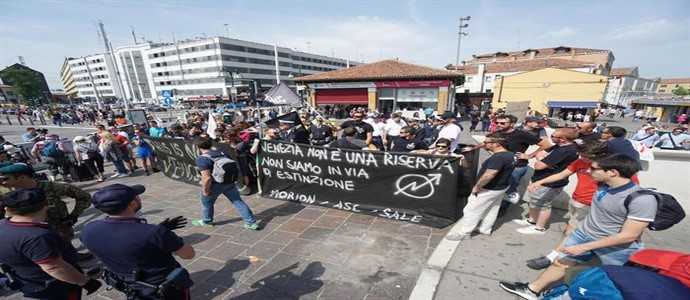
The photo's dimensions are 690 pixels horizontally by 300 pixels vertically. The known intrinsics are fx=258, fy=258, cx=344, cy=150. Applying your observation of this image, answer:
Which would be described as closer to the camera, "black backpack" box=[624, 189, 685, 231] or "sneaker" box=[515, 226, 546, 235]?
"black backpack" box=[624, 189, 685, 231]

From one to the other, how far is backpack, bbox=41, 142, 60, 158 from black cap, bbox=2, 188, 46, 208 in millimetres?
7182

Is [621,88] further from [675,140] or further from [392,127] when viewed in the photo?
[392,127]

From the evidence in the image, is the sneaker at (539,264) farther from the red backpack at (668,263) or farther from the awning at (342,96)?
the awning at (342,96)

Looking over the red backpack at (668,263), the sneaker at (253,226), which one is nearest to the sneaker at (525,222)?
the red backpack at (668,263)

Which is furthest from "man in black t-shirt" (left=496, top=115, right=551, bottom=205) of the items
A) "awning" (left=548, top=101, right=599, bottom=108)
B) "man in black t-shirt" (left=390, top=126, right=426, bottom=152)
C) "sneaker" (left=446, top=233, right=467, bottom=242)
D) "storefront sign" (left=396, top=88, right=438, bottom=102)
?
"awning" (left=548, top=101, right=599, bottom=108)

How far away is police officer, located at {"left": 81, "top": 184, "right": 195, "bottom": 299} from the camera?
1.66 metres

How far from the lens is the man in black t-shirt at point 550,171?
10.7ft

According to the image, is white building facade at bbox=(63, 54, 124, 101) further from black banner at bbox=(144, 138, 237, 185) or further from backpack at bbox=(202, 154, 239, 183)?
backpack at bbox=(202, 154, 239, 183)

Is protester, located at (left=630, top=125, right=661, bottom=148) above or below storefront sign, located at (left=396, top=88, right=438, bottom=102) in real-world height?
below

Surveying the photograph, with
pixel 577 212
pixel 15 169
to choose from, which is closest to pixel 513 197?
pixel 577 212

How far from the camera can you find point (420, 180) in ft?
12.6

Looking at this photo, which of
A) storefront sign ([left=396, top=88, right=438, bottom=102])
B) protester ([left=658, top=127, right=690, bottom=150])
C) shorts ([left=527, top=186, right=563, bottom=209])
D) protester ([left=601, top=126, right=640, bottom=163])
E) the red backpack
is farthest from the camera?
storefront sign ([left=396, top=88, right=438, bottom=102])

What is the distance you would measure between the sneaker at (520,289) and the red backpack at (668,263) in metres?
1.28

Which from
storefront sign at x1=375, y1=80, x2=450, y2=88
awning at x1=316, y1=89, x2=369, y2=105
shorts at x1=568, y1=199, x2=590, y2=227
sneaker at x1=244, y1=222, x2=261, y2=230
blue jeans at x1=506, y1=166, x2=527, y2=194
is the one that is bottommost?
sneaker at x1=244, y1=222, x2=261, y2=230
